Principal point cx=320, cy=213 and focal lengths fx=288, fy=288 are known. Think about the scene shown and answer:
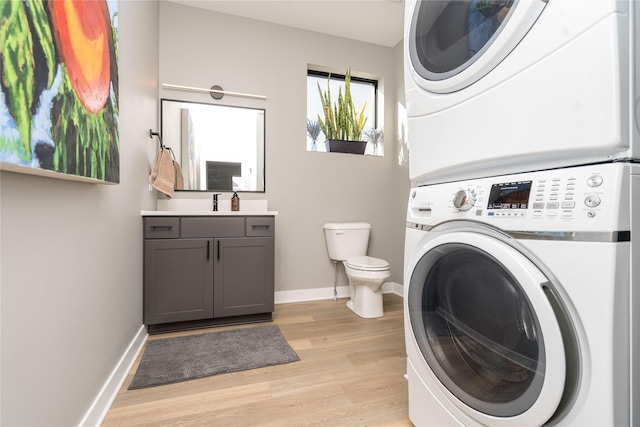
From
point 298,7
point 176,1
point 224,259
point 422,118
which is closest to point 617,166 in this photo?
point 422,118

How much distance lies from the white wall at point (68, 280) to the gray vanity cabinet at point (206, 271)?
0.24 m

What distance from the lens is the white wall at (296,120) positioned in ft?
8.23

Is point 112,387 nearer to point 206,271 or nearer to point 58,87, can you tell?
point 206,271

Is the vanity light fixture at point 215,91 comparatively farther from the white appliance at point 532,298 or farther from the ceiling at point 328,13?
the white appliance at point 532,298

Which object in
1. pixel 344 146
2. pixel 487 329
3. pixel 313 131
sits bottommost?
pixel 487 329

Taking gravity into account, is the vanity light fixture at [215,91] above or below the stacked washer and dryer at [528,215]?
above

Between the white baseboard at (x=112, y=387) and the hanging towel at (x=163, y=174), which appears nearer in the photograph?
the white baseboard at (x=112, y=387)

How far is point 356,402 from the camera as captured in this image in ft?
4.38

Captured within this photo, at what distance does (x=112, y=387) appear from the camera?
1.33m

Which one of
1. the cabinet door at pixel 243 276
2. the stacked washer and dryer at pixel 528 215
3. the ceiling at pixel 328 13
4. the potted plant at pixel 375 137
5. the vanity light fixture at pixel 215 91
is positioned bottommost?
the cabinet door at pixel 243 276

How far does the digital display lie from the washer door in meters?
0.09

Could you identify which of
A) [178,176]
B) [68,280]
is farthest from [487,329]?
[178,176]

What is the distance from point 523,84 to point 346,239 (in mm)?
2097

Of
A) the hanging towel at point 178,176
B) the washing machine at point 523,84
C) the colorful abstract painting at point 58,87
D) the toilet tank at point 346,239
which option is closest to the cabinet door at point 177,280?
the hanging towel at point 178,176
